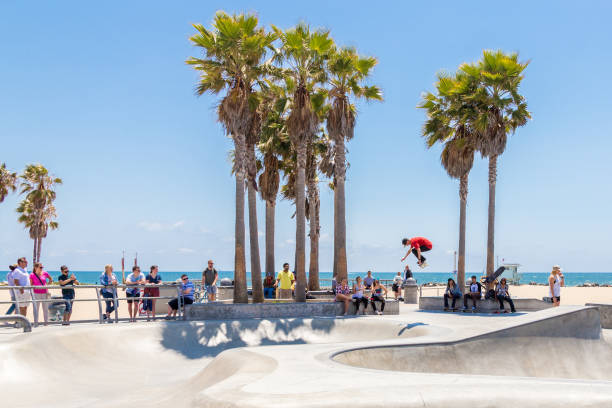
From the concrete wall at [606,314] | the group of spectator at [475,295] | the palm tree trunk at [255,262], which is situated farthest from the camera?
the group of spectator at [475,295]

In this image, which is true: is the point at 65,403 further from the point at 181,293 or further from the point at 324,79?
the point at 324,79

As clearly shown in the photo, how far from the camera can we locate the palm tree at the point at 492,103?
23.6 meters

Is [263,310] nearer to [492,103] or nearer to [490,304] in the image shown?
[490,304]

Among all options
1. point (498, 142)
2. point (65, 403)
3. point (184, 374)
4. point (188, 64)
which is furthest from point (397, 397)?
point (498, 142)

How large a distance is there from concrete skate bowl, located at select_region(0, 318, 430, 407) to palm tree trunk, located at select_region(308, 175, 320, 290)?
35.9 ft

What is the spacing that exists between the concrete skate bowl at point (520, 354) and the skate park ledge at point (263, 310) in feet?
25.6

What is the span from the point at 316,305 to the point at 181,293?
4.39 m

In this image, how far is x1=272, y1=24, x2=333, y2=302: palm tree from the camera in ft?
63.2

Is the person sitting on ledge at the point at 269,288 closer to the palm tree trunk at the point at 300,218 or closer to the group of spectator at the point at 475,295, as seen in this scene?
the palm tree trunk at the point at 300,218

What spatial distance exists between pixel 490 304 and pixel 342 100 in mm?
9804

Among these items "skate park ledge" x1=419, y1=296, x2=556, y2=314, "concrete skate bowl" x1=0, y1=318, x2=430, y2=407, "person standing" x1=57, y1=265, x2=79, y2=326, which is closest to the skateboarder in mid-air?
"skate park ledge" x1=419, y1=296, x2=556, y2=314

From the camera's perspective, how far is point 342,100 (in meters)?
21.8

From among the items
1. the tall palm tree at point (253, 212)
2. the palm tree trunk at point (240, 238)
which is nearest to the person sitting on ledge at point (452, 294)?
the tall palm tree at point (253, 212)

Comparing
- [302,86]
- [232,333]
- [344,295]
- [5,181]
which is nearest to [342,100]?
[302,86]
